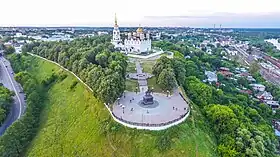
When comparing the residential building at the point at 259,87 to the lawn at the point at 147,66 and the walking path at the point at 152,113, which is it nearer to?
the lawn at the point at 147,66

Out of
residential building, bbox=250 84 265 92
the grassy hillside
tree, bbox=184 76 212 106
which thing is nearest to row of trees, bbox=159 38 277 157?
tree, bbox=184 76 212 106

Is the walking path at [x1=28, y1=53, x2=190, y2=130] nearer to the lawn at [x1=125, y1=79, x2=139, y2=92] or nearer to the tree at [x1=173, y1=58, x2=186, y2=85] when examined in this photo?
the lawn at [x1=125, y1=79, x2=139, y2=92]

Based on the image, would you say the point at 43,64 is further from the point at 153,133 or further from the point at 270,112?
the point at 270,112

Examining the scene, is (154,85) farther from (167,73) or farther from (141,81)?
(167,73)

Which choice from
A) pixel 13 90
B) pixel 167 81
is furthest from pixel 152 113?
pixel 13 90

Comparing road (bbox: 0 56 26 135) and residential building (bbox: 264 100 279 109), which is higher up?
road (bbox: 0 56 26 135)
